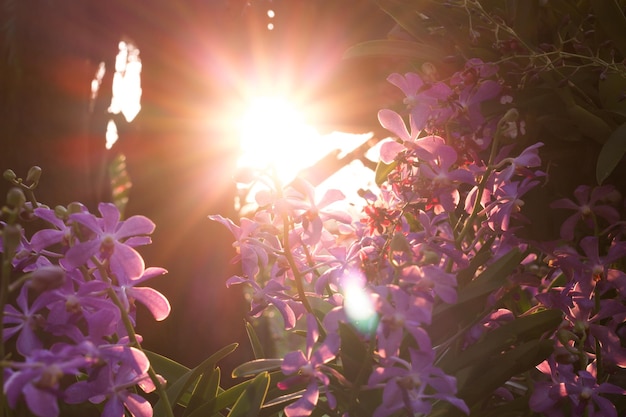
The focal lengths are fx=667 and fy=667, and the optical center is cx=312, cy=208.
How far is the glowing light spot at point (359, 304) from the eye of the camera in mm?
756

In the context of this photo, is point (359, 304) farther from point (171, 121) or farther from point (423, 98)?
point (171, 121)

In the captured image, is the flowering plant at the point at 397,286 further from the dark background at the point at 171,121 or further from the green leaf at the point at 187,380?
the dark background at the point at 171,121

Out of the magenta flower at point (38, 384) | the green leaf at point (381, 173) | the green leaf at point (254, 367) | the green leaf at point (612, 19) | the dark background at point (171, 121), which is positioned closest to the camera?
the magenta flower at point (38, 384)

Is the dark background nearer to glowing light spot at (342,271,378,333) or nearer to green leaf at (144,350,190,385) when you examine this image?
green leaf at (144,350,190,385)

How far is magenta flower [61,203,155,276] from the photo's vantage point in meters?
0.74

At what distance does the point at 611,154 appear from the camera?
3.34 ft

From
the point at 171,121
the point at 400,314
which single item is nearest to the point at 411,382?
the point at 400,314

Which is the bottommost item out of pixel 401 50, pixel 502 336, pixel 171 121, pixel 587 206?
pixel 502 336

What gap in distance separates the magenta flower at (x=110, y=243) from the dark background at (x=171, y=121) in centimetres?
122

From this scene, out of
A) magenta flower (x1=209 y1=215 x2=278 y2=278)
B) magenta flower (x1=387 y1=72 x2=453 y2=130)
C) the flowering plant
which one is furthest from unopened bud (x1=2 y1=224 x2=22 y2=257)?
magenta flower (x1=387 y1=72 x2=453 y2=130)

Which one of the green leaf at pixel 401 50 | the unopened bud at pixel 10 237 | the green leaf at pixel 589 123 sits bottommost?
the green leaf at pixel 589 123

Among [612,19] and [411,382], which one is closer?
[411,382]

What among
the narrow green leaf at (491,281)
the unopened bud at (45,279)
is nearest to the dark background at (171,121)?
the narrow green leaf at (491,281)

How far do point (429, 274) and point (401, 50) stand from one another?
0.58 m
